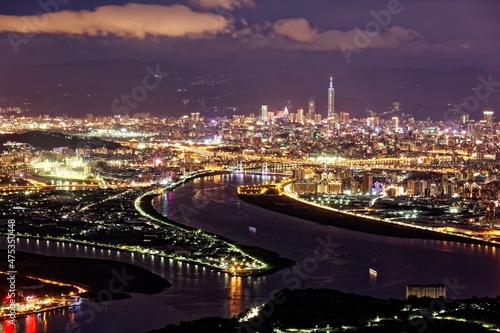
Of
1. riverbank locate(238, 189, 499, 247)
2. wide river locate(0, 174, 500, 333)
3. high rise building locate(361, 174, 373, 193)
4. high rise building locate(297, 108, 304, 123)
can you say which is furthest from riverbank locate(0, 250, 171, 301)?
high rise building locate(297, 108, 304, 123)

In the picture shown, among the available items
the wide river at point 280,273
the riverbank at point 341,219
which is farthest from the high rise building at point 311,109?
the wide river at point 280,273

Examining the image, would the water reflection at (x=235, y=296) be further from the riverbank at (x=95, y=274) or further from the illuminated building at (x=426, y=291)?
the illuminated building at (x=426, y=291)

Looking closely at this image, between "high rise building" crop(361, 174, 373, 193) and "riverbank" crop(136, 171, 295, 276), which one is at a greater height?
"high rise building" crop(361, 174, 373, 193)

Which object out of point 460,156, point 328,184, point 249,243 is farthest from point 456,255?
point 460,156

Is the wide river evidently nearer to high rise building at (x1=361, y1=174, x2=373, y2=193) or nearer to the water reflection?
the water reflection

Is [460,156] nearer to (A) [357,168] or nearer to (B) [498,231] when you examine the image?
(A) [357,168]

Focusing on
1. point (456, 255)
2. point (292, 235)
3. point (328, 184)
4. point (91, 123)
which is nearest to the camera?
point (456, 255)
